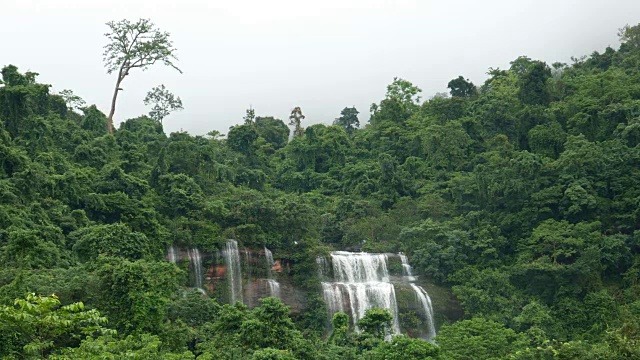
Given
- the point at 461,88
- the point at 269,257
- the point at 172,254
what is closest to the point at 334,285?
the point at 269,257

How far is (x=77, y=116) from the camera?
1826 inches

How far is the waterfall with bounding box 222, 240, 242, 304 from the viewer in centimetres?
3150

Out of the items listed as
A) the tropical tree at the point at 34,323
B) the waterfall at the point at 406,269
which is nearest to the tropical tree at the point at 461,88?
the waterfall at the point at 406,269

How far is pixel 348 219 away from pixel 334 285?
Result: 21.4 feet

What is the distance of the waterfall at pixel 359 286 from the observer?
3253 cm

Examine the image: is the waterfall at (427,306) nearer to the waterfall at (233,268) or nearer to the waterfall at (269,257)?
the waterfall at (269,257)

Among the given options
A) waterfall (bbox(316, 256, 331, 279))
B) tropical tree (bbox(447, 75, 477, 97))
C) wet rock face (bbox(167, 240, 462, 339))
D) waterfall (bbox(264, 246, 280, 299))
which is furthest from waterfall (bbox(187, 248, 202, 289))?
tropical tree (bbox(447, 75, 477, 97))

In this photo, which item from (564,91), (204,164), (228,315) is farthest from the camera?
(564,91)

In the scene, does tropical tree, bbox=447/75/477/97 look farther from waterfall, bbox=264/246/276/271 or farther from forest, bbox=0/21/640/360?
waterfall, bbox=264/246/276/271

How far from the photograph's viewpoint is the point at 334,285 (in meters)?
33.1

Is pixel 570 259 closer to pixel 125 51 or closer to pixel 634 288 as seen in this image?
pixel 634 288

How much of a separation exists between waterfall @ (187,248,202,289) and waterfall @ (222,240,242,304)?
3.77 ft

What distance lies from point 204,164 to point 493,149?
57.4 feet

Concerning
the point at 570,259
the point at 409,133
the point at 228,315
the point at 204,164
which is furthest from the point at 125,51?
the point at 570,259
